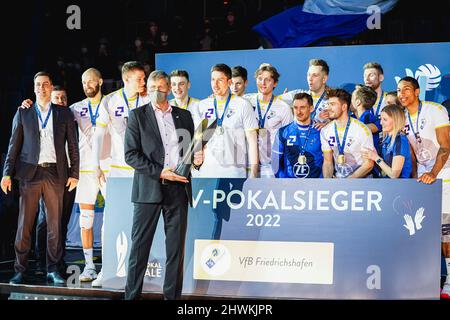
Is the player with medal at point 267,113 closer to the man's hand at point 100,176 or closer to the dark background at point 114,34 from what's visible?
the dark background at point 114,34

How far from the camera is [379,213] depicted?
5.12m

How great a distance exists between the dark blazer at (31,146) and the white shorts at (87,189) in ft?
0.96

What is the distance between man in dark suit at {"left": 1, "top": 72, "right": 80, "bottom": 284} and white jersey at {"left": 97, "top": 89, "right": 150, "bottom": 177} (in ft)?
A: 1.37

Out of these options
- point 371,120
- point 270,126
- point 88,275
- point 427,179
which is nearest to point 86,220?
point 88,275

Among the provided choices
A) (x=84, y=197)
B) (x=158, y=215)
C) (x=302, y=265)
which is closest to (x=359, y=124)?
(x=302, y=265)

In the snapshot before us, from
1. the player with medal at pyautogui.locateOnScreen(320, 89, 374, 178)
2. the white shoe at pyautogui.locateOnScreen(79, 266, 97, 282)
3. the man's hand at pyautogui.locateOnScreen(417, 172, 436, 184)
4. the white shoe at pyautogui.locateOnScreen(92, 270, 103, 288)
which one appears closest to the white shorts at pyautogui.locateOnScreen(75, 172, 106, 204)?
the white shoe at pyautogui.locateOnScreen(79, 266, 97, 282)

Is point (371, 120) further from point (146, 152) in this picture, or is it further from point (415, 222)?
point (146, 152)

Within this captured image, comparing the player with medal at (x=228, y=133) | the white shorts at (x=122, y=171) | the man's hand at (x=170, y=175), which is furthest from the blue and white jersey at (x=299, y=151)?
the white shorts at (x=122, y=171)

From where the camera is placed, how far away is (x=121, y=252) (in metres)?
5.55

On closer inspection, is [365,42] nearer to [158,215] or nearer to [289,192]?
[289,192]

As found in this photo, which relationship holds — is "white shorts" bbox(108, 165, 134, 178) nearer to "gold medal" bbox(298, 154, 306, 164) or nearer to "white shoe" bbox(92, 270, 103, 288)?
"white shoe" bbox(92, 270, 103, 288)

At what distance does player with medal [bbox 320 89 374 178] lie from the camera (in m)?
5.85

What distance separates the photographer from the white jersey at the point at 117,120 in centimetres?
630

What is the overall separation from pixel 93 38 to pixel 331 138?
14.5 ft
